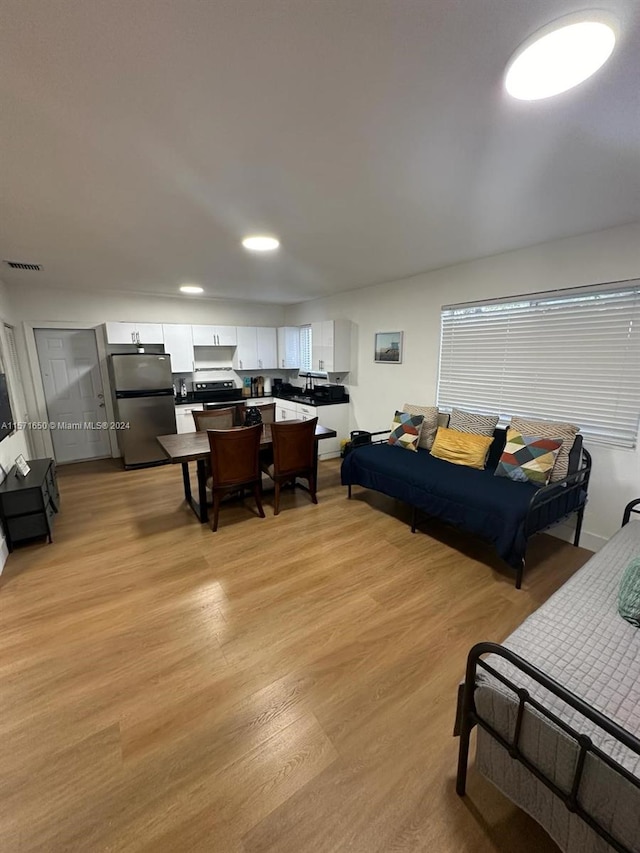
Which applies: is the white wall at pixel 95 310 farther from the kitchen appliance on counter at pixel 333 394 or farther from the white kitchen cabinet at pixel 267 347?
the kitchen appliance on counter at pixel 333 394

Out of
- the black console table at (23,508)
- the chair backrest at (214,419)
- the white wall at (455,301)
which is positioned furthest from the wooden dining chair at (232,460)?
the white wall at (455,301)

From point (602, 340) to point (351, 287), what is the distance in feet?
10.0

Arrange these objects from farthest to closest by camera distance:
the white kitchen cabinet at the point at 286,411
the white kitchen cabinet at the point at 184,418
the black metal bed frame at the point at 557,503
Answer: the white kitchen cabinet at the point at 286,411 < the white kitchen cabinet at the point at 184,418 < the black metal bed frame at the point at 557,503

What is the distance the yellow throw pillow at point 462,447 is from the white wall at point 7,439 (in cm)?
387

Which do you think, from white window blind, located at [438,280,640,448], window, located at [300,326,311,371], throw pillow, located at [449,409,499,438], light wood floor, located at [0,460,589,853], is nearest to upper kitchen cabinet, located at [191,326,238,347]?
window, located at [300,326,311,371]

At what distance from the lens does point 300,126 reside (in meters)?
1.39

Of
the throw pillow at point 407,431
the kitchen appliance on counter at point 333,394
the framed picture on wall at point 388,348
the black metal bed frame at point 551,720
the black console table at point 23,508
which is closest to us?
the black metal bed frame at point 551,720

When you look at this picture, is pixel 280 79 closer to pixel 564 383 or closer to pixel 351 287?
pixel 564 383

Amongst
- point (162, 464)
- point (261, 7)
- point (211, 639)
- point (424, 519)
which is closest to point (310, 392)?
point (162, 464)

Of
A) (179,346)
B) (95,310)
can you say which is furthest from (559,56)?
(95,310)

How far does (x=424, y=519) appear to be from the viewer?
3473 mm

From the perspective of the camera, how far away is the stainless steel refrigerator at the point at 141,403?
493 cm

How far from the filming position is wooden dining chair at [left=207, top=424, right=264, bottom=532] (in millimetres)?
3064

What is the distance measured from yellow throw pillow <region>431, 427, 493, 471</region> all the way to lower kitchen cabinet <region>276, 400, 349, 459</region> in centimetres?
194
